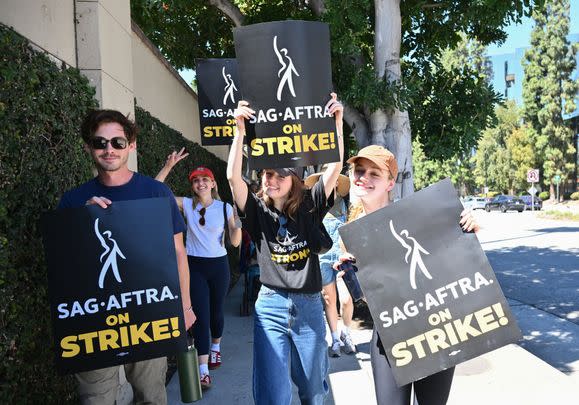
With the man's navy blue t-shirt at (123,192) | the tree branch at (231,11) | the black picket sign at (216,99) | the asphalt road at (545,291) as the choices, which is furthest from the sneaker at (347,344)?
the tree branch at (231,11)

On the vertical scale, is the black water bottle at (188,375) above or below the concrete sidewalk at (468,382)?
above

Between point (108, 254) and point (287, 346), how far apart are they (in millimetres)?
1121

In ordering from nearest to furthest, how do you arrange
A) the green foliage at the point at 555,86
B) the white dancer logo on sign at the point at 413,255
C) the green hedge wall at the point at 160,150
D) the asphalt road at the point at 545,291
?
the white dancer logo on sign at the point at 413,255
the green hedge wall at the point at 160,150
the asphalt road at the point at 545,291
the green foliage at the point at 555,86

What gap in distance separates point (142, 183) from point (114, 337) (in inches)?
31.5

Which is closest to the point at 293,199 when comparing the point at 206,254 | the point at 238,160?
the point at 238,160

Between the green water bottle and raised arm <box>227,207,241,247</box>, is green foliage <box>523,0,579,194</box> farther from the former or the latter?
the green water bottle

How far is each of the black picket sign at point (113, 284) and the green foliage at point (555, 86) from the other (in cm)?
5262

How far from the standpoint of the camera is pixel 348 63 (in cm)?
820

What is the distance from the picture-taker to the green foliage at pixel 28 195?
95.3 inches

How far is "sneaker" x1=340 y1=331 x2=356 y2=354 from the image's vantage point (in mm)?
5504

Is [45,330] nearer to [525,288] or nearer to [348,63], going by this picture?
[348,63]

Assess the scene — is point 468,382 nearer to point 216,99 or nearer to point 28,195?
point 216,99

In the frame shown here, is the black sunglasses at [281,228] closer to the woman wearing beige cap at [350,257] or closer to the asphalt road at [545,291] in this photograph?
the woman wearing beige cap at [350,257]

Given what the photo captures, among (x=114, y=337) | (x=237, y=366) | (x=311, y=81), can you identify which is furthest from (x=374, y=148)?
(x=237, y=366)
